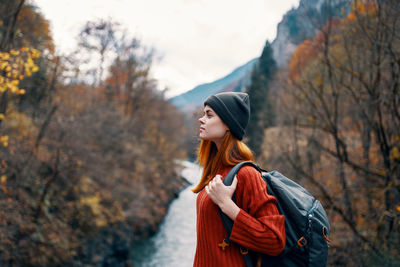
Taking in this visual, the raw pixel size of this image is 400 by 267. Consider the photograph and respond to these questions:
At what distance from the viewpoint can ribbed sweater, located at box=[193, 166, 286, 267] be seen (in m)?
1.45

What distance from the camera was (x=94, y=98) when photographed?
1716cm

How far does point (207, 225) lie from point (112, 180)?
48.6 feet

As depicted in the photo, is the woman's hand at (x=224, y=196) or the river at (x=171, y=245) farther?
the river at (x=171, y=245)

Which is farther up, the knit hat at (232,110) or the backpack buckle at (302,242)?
the knit hat at (232,110)

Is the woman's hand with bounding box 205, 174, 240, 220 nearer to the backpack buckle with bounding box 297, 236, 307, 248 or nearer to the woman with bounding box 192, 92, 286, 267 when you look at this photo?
the woman with bounding box 192, 92, 286, 267

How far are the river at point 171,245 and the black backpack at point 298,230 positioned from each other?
1159 centimetres

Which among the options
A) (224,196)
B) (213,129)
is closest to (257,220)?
(224,196)

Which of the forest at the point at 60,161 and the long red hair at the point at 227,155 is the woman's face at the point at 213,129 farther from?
the forest at the point at 60,161

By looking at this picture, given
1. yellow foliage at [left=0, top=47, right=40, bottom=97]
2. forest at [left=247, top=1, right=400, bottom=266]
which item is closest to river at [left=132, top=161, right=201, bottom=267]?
forest at [left=247, top=1, right=400, bottom=266]

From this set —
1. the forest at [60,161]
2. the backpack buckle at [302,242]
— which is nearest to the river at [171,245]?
the forest at [60,161]

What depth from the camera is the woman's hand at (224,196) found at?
1519 millimetres

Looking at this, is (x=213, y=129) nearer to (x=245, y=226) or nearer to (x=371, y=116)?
(x=245, y=226)

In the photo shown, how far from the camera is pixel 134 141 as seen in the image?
21109mm

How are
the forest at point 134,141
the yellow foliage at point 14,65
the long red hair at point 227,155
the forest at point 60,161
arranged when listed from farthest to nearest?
the forest at point 60,161
the forest at point 134,141
the yellow foliage at point 14,65
the long red hair at point 227,155
